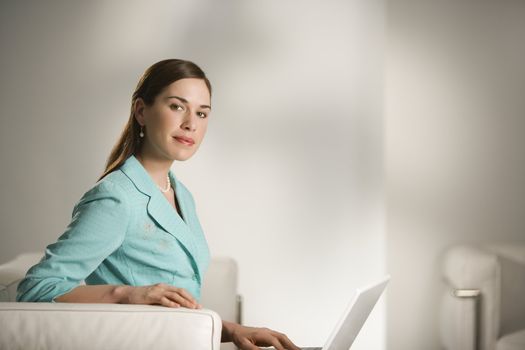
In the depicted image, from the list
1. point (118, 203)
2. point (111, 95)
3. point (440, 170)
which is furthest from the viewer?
point (440, 170)

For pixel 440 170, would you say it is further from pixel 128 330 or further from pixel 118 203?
pixel 128 330

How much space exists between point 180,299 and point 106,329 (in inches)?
5.9

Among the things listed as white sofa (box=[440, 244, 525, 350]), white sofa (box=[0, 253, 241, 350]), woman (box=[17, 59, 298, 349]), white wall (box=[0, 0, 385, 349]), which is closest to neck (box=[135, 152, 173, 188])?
woman (box=[17, 59, 298, 349])

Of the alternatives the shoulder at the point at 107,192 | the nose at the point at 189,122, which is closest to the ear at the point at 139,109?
the nose at the point at 189,122

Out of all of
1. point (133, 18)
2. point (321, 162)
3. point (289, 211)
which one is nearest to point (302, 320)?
point (289, 211)

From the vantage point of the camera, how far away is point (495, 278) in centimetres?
219

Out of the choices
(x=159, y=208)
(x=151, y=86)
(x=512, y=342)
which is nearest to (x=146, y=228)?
(x=159, y=208)

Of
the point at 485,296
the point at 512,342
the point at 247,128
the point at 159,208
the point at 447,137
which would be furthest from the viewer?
the point at 447,137

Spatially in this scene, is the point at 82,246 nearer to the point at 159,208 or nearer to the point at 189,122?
the point at 159,208

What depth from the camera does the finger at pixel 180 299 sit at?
121 centimetres

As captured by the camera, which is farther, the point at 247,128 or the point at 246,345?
the point at 247,128

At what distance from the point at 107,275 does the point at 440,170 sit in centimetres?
170

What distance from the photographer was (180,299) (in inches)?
47.4

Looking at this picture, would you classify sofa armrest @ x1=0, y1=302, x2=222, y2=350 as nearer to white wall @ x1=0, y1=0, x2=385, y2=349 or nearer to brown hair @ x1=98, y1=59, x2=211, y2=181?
brown hair @ x1=98, y1=59, x2=211, y2=181
